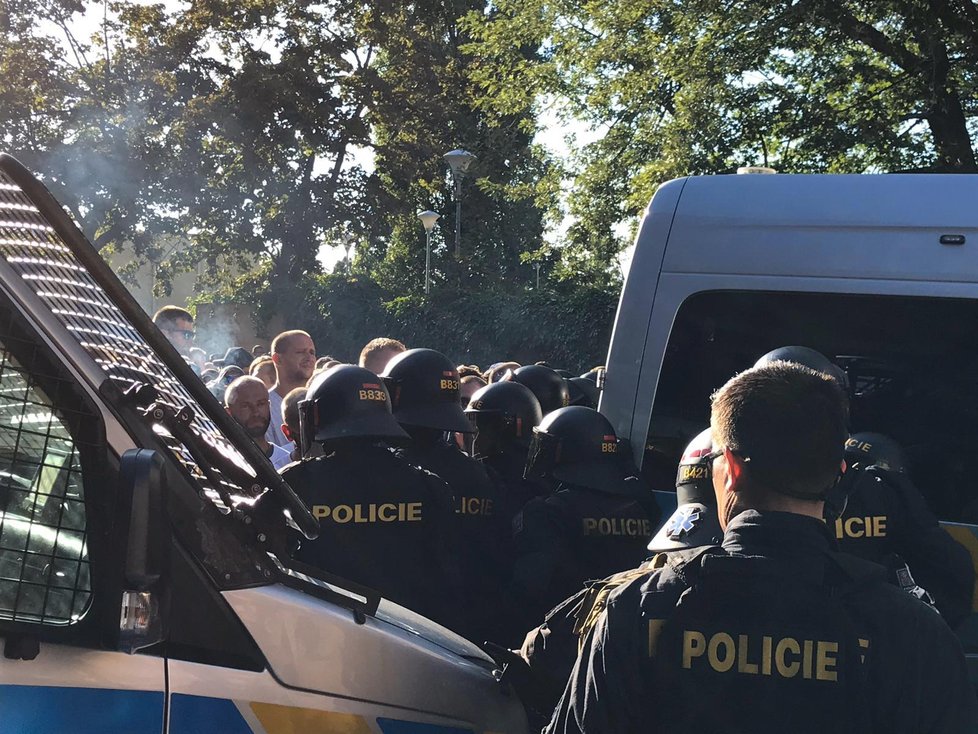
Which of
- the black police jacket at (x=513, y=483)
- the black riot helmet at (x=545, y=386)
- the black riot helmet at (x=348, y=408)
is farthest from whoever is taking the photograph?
the black riot helmet at (x=545, y=386)

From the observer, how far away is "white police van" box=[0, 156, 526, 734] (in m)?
1.93

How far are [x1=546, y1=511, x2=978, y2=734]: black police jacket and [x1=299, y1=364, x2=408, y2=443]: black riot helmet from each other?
5.42ft

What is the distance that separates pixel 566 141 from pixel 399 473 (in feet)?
47.7

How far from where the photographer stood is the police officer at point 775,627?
198cm

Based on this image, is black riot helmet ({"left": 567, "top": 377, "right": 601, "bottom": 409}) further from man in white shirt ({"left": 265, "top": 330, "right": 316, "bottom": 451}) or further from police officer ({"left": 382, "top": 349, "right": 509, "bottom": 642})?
police officer ({"left": 382, "top": 349, "right": 509, "bottom": 642})

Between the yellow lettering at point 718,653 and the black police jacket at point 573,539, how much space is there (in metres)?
1.67

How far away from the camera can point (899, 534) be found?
333 cm

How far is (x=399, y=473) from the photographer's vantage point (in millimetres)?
3561

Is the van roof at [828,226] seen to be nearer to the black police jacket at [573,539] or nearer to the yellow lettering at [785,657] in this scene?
the black police jacket at [573,539]

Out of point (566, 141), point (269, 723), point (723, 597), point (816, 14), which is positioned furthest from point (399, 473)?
point (566, 141)

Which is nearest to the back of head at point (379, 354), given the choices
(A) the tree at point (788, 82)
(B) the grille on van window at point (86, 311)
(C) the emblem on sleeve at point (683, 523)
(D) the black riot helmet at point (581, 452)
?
(D) the black riot helmet at point (581, 452)

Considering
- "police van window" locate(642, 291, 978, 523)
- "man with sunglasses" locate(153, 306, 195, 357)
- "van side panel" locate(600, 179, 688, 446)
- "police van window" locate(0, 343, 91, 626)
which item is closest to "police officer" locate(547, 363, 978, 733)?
"police van window" locate(0, 343, 91, 626)

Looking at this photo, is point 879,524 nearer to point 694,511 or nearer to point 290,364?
point 694,511

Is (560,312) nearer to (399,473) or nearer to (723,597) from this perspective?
(399,473)
